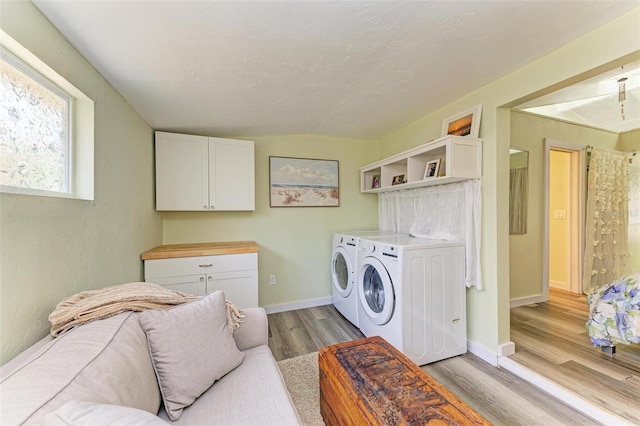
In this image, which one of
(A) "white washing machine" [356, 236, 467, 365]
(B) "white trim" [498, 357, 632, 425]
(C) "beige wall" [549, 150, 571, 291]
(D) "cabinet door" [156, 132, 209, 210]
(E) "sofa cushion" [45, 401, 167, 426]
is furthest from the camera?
(C) "beige wall" [549, 150, 571, 291]

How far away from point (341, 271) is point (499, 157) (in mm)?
1936

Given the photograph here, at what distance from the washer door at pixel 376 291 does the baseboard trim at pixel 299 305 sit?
98 centimetres

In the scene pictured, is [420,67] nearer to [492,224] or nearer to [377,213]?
[492,224]

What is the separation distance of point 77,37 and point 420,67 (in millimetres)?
1927

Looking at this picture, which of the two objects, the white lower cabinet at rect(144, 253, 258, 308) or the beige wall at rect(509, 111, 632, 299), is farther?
the beige wall at rect(509, 111, 632, 299)

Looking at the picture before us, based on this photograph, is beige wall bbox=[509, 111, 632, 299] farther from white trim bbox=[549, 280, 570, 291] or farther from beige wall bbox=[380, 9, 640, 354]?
beige wall bbox=[380, 9, 640, 354]

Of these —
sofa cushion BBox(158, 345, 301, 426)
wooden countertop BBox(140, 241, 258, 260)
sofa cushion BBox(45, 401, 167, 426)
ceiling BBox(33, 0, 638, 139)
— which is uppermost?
ceiling BBox(33, 0, 638, 139)

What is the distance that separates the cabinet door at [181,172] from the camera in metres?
2.47

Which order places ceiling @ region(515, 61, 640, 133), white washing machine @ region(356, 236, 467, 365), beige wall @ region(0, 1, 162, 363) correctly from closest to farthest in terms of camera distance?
beige wall @ region(0, 1, 162, 363) < white washing machine @ region(356, 236, 467, 365) < ceiling @ region(515, 61, 640, 133)

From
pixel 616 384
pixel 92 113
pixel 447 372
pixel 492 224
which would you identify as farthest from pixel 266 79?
pixel 616 384

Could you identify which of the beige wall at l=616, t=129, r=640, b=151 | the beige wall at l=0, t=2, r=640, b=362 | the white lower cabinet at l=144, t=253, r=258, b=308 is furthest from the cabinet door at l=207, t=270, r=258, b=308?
the beige wall at l=616, t=129, r=640, b=151

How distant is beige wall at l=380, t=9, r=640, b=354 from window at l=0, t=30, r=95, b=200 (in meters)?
2.67

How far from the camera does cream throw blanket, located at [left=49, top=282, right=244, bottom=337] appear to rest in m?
1.02

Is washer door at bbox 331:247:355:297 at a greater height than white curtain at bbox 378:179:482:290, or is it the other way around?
white curtain at bbox 378:179:482:290
